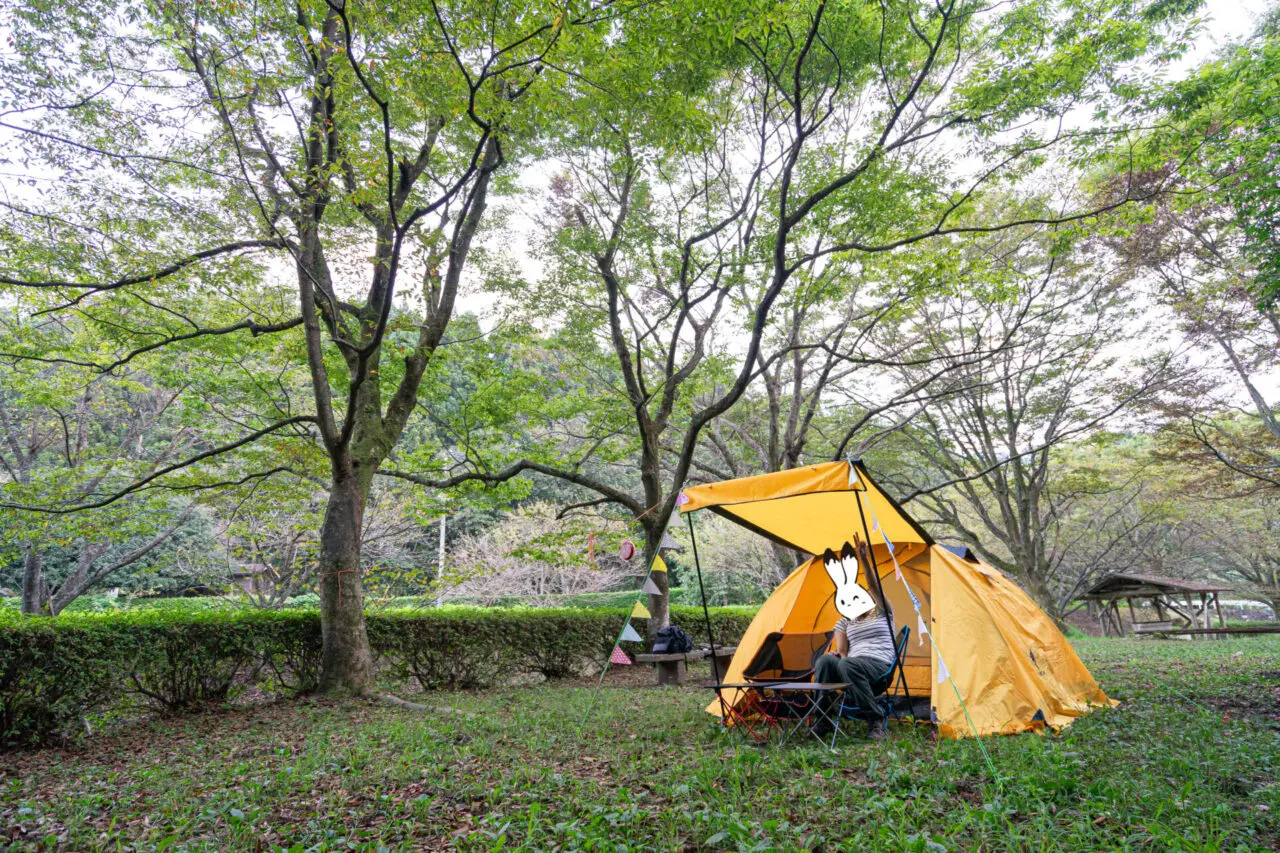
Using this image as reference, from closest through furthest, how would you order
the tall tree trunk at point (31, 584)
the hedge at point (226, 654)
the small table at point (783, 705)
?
the small table at point (783, 705) < the hedge at point (226, 654) < the tall tree trunk at point (31, 584)

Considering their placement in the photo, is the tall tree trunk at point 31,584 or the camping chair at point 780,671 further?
the tall tree trunk at point 31,584

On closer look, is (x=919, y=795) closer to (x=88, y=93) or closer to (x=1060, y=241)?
(x=1060, y=241)

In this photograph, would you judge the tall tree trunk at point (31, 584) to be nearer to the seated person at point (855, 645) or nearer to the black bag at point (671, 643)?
the black bag at point (671, 643)

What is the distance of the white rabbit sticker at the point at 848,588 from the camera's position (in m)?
5.30

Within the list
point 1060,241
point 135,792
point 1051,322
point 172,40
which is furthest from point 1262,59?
point 135,792

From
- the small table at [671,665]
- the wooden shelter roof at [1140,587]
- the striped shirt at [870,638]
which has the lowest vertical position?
the wooden shelter roof at [1140,587]

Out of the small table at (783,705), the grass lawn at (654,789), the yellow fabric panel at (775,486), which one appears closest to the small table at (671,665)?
the grass lawn at (654,789)

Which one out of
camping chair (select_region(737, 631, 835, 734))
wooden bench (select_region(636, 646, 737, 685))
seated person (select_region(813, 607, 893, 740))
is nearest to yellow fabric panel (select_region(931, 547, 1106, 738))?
seated person (select_region(813, 607, 893, 740))

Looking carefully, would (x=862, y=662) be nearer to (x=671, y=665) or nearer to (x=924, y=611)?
(x=924, y=611)

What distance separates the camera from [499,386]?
9.66m

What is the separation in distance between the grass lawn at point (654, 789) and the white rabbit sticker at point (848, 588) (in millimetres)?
972

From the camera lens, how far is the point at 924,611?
598 cm

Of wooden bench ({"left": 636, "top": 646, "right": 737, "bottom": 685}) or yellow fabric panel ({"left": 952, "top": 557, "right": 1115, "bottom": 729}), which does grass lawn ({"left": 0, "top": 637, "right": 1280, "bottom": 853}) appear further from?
wooden bench ({"left": 636, "top": 646, "right": 737, "bottom": 685})

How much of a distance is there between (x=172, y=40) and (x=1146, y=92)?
9.35 metres
